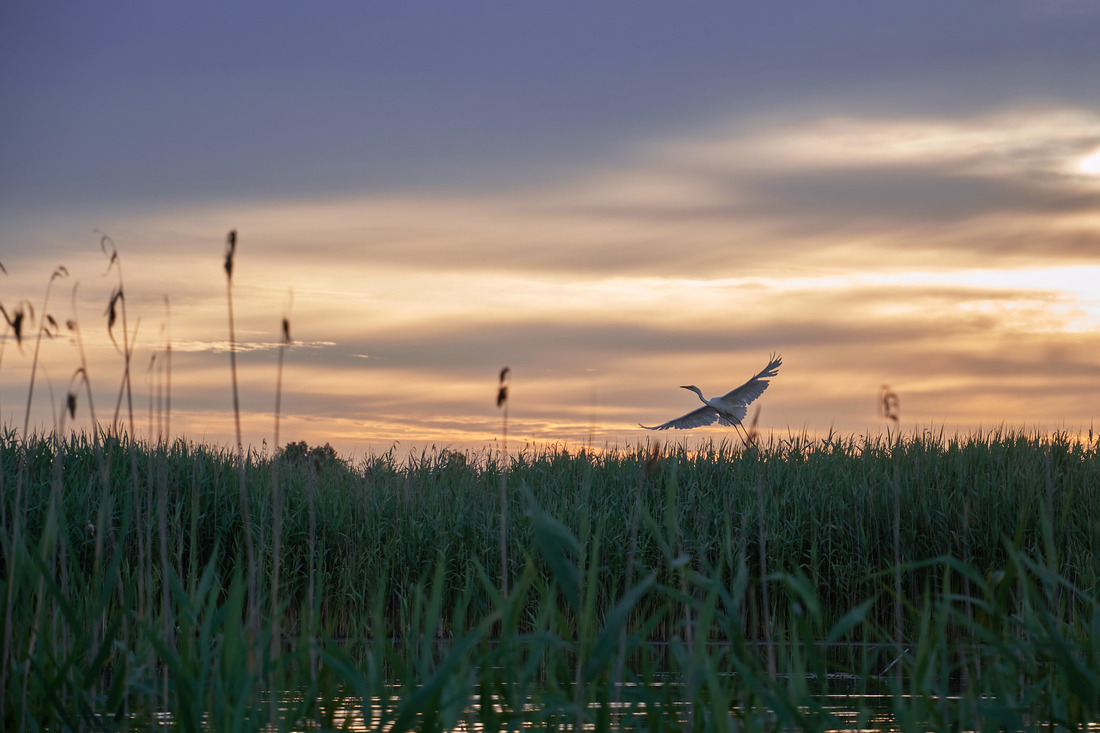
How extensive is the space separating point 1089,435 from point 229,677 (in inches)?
568

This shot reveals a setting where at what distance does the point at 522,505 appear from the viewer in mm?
11453

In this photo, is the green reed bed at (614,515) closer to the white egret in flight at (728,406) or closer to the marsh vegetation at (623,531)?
the marsh vegetation at (623,531)

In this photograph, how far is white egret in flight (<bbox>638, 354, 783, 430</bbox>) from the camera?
16062mm

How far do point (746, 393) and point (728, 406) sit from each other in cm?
63

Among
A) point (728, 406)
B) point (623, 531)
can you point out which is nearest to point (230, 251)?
point (623, 531)

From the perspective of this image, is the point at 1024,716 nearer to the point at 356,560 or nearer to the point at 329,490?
the point at 356,560

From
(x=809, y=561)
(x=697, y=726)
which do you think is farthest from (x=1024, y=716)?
(x=809, y=561)

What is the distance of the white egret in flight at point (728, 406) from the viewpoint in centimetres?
1606

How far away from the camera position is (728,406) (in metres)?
16.2

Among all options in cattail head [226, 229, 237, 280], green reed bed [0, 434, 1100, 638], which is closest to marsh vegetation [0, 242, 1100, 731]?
green reed bed [0, 434, 1100, 638]

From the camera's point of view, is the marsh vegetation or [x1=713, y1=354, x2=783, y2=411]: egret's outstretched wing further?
[x1=713, y1=354, x2=783, y2=411]: egret's outstretched wing

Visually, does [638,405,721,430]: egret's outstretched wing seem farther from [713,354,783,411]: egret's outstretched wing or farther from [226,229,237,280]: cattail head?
[226,229,237,280]: cattail head

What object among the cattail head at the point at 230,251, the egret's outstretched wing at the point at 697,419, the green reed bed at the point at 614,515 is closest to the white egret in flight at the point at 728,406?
the egret's outstretched wing at the point at 697,419

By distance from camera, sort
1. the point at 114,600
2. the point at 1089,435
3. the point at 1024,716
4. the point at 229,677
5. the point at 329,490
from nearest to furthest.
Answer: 1. the point at 229,677
2. the point at 1024,716
3. the point at 114,600
4. the point at 329,490
5. the point at 1089,435
